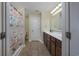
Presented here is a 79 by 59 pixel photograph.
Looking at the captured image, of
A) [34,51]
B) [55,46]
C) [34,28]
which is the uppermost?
[34,28]

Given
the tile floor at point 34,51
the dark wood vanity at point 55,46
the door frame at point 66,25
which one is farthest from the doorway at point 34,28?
the door frame at point 66,25

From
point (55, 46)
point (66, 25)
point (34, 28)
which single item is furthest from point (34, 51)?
point (34, 28)

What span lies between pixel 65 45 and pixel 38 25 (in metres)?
4.50

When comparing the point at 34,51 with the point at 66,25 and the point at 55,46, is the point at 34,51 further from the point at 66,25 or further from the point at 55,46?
the point at 66,25

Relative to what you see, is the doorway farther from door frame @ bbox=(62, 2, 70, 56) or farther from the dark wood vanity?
door frame @ bbox=(62, 2, 70, 56)

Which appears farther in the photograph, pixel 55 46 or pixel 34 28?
pixel 34 28

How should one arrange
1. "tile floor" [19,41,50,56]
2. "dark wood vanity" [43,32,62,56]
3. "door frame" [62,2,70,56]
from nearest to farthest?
"door frame" [62,2,70,56] → "dark wood vanity" [43,32,62,56] → "tile floor" [19,41,50,56]

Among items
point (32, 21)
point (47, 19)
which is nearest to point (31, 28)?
point (32, 21)

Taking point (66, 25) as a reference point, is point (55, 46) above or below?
below

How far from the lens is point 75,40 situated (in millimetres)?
878

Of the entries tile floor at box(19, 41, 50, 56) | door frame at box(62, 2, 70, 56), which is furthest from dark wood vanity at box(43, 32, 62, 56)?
door frame at box(62, 2, 70, 56)

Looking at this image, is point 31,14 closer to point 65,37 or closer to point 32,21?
point 32,21

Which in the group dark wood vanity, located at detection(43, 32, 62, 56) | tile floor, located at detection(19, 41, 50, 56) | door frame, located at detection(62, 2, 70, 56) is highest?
door frame, located at detection(62, 2, 70, 56)

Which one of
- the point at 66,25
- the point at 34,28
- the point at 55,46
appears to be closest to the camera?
the point at 66,25
